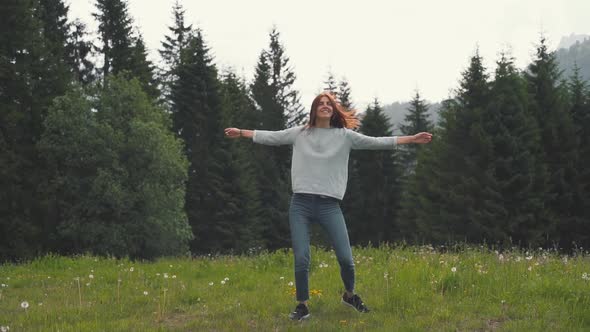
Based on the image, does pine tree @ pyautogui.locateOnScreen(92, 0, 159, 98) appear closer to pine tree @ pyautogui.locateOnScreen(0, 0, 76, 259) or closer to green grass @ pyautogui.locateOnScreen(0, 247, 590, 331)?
pine tree @ pyautogui.locateOnScreen(0, 0, 76, 259)

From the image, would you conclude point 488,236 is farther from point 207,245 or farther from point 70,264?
point 70,264

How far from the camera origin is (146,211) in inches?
1226

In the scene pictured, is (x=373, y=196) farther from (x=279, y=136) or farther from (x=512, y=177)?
(x=279, y=136)

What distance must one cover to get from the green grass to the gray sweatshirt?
4.70ft

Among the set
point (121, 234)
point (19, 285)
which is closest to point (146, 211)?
point (121, 234)

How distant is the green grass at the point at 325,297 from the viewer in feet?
17.3

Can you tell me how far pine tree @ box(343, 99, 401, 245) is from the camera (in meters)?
44.6

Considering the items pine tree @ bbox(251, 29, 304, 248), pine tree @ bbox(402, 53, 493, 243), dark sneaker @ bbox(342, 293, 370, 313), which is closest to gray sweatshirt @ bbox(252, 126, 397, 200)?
dark sneaker @ bbox(342, 293, 370, 313)

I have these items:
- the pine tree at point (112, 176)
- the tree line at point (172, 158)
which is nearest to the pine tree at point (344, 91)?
the tree line at point (172, 158)

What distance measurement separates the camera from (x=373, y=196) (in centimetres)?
4450

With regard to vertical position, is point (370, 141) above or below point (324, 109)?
below

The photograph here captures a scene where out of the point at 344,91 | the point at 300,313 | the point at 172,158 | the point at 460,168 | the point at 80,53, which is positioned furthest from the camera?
the point at 344,91

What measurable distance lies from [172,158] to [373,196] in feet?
64.5

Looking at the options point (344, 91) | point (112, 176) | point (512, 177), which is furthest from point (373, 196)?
point (112, 176)
